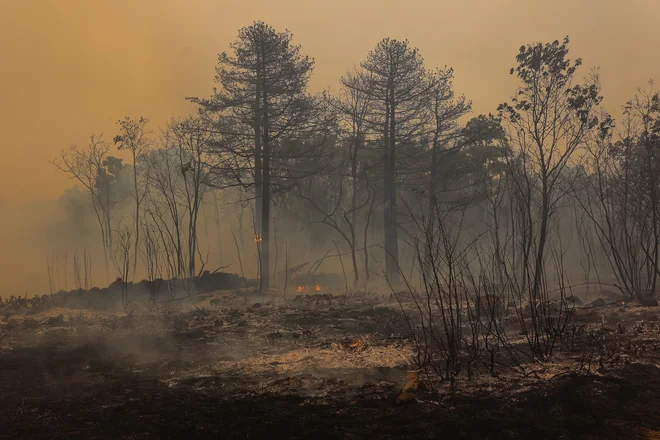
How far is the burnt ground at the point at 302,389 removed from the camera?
3.59 metres

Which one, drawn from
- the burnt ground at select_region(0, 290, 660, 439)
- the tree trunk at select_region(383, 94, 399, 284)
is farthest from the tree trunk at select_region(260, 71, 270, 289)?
the burnt ground at select_region(0, 290, 660, 439)

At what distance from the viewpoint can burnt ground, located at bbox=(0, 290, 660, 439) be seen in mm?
3588

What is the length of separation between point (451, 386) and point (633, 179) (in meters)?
8.52

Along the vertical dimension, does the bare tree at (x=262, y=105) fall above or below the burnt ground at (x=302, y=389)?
above

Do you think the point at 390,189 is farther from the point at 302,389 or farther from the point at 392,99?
the point at 302,389

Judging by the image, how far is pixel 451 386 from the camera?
4336 millimetres

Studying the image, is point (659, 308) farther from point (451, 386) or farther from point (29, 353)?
point (29, 353)

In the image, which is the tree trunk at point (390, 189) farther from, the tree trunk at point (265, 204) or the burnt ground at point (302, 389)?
the burnt ground at point (302, 389)

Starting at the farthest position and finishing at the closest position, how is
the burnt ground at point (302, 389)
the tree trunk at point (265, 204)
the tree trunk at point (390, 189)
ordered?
1. the tree trunk at point (390, 189)
2. the tree trunk at point (265, 204)
3. the burnt ground at point (302, 389)

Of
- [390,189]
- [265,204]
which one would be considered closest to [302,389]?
[265,204]

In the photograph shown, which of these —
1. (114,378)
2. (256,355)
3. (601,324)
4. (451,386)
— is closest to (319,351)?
(256,355)

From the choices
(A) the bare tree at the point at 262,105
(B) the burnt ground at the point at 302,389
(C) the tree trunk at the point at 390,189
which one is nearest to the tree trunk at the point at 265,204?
(A) the bare tree at the point at 262,105

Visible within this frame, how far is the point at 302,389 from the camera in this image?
463 cm

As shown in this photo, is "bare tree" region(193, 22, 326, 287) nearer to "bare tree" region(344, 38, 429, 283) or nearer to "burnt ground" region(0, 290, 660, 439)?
"bare tree" region(344, 38, 429, 283)
